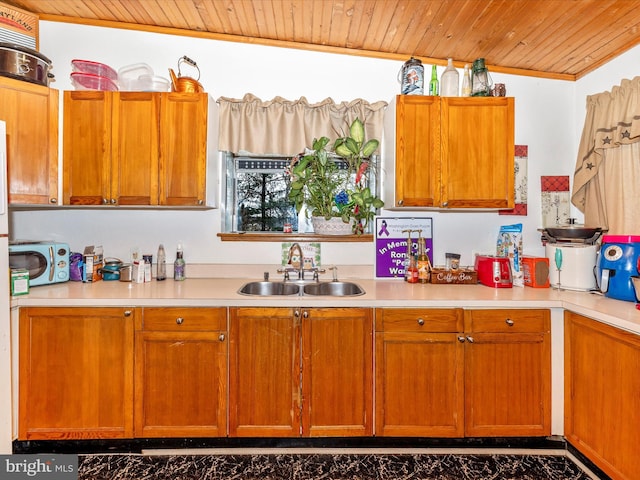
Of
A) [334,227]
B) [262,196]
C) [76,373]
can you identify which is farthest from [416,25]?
[76,373]

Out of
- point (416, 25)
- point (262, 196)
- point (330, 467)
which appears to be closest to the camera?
point (330, 467)

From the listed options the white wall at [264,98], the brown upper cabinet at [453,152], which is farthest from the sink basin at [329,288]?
the brown upper cabinet at [453,152]

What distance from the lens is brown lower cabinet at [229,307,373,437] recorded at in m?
1.99

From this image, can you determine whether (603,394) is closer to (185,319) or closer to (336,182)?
(336,182)

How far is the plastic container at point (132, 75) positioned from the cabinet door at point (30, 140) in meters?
0.41

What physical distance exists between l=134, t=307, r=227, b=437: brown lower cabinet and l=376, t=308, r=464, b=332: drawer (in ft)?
2.88

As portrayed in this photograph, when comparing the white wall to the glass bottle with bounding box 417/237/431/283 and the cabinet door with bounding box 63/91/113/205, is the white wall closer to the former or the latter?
the glass bottle with bounding box 417/237/431/283

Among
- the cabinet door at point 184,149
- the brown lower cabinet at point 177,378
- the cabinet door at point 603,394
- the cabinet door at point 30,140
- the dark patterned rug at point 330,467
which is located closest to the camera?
the cabinet door at point 603,394

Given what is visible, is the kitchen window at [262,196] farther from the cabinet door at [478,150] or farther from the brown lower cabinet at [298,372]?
the brown lower cabinet at [298,372]

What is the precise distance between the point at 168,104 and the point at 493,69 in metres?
2.34

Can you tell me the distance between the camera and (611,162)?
2.43 metres

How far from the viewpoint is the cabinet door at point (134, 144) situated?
2303 millimetres

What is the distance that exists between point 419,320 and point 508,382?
0.59 meters

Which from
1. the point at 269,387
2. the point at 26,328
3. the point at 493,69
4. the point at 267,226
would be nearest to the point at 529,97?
the point at 493,69
